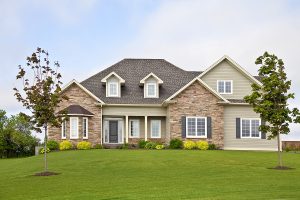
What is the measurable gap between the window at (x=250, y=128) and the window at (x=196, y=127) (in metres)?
3.63

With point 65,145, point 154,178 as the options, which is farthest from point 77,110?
point 154,178

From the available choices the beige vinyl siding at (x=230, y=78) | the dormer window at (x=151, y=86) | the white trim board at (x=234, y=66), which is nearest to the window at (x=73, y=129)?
the dormer window at (x=151, y=86)

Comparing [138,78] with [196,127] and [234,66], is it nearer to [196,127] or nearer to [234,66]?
[196,127]

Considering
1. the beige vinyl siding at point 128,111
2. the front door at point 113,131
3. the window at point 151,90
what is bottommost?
the front door at point 113,131

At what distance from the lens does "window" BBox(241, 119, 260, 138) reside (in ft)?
129

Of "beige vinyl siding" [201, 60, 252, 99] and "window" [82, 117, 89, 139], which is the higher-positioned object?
"beige vinyl siding" [201, 60, 252, 99]

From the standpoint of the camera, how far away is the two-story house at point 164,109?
125 ft

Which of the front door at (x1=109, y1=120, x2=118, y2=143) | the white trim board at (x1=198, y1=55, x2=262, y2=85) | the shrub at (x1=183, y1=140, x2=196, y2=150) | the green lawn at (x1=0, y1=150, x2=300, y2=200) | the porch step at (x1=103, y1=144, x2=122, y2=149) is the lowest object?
the green lawn at (x1=0, y1=150, x2=300, y2=200)

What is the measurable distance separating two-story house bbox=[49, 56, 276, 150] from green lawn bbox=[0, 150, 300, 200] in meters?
8.10

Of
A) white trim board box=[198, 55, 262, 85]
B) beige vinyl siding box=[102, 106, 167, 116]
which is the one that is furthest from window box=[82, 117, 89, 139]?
white trim board box=[198, 55, 262, 85]

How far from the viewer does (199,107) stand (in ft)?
125

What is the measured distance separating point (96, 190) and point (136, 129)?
2468cm

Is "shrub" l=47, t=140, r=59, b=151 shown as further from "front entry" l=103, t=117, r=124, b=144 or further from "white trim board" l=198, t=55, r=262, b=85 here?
"white trim board" l=198, t=55, r=262, b=85

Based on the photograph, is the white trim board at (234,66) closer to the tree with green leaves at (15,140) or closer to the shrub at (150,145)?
the shrub at (150,145)
